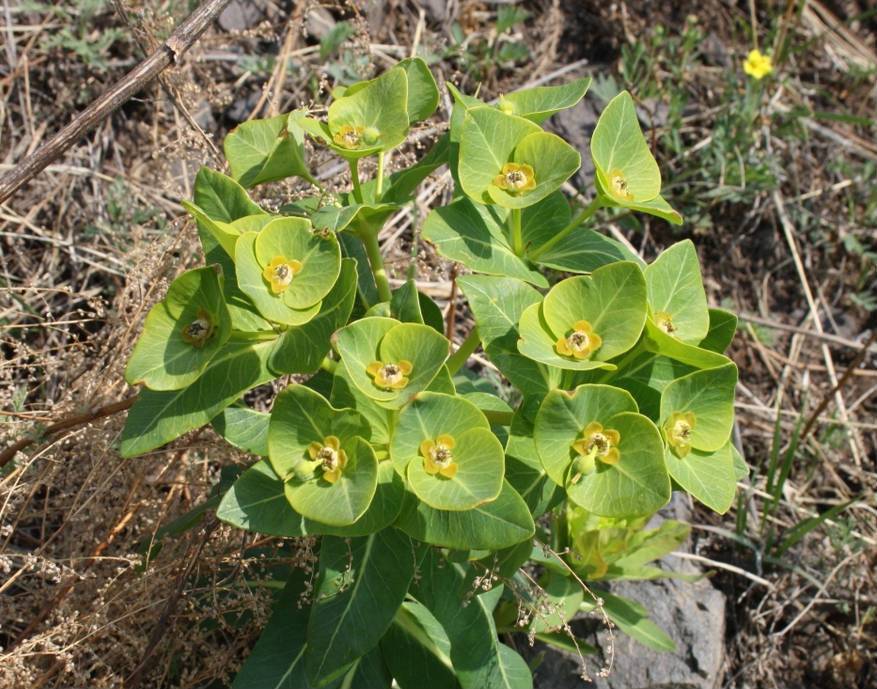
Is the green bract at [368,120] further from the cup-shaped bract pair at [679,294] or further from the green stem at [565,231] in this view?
the cup-shaped bract pair at [679,294]

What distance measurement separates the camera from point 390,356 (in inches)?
75.8

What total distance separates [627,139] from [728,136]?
2.20m

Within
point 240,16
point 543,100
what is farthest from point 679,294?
point 240,16

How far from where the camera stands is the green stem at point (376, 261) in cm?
224

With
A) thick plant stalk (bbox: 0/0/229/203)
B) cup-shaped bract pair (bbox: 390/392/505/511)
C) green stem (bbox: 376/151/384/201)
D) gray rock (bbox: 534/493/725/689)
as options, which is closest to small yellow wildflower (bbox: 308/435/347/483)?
cup-shaped bract pair (bbox: 390/392/505/511)

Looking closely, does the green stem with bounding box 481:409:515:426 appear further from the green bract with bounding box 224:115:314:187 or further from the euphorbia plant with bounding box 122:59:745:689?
the green bract with bounding box 224:115:314:187

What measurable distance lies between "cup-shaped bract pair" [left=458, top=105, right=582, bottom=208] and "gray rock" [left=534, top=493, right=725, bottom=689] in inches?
61.2

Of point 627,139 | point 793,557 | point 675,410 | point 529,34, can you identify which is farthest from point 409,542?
point 529,34

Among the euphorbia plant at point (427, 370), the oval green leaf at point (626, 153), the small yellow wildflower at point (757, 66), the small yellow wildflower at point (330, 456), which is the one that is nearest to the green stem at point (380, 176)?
the euphorbia plant at point (427, 370)

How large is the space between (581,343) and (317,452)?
606mm

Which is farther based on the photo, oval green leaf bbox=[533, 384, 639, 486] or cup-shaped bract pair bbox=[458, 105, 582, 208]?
cup-shaped bract pair bbox=[458, 105, 582, 208]

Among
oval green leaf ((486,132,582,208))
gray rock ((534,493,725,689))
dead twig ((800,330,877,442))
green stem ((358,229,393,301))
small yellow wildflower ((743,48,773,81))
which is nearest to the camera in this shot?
oval green leaf ((486,132,582,208))

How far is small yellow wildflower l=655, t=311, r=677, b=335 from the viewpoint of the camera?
6.62 ft

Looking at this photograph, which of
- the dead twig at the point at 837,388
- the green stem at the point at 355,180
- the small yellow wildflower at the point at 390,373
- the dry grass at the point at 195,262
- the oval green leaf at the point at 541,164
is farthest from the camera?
the dead twig at the point at 837,388
